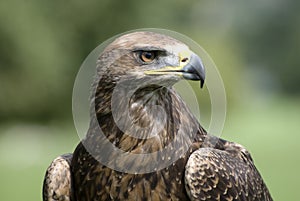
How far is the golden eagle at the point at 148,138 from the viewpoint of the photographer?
732 cm

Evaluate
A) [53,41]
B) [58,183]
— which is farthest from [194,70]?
[53,41]

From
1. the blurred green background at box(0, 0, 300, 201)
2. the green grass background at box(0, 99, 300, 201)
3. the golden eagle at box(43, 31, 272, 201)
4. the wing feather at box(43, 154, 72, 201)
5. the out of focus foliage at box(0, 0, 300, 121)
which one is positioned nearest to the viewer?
the golden eagle at box(43, 31, 272, 201)

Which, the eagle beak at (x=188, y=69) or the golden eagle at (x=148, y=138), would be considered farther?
the golden eagle at (x=148, y=138)

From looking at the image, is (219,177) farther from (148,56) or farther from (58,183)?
(58,183)

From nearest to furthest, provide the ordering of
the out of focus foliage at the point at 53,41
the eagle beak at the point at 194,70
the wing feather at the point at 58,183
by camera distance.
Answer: the eagle beak at the point at 194,70
the wing feather at the point at 58,183
the out of focus foliage at the point at 53,41

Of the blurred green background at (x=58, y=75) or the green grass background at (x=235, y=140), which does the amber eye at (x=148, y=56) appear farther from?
the blurred green background at (x=58, y=75)

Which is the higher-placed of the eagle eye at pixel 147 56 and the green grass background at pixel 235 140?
the eagle eye at pixel 147 56

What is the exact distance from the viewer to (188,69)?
7.15 meters

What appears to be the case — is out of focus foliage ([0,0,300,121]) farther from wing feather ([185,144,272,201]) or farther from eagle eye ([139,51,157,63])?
eagle eye ([139,51,157,63])

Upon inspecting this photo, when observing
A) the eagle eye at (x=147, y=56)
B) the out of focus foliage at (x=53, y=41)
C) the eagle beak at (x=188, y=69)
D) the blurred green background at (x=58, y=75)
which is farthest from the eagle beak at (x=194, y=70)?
the out of focus foliage at (x=53, y=41)

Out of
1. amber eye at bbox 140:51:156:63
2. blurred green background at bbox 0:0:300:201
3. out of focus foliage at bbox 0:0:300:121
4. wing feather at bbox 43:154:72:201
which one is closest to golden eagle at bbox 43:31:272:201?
amber eye at bbox 140:51:156:63

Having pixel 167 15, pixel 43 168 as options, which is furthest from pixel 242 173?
pixel 167 15

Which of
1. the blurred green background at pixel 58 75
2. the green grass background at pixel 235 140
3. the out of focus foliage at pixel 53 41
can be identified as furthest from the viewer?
the out of focus foliage at pixel 53 41

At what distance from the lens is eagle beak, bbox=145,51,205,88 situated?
7117 mm
